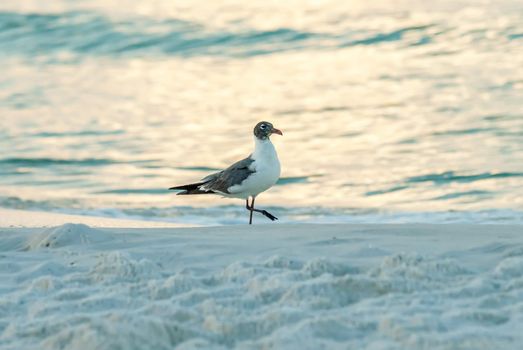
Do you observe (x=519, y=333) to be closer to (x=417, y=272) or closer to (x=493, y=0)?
(x=417, y=272)

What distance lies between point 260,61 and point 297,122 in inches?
145

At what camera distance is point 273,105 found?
15.1 metres

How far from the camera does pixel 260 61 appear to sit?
17672mm

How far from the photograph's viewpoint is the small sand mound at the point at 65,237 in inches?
236

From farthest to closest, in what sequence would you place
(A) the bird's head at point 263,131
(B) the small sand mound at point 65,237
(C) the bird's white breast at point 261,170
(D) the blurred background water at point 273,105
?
(D) the blurred background water at point 273,105 < (A) the bird's head at point 263,131 < (C) the bird's white breast at point 261,170 < (B) the small sand mound at point 65,237

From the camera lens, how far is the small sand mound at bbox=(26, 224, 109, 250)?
19.7 feet

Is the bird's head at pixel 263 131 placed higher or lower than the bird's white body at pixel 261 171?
higher

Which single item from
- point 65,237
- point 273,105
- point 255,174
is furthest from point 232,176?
point 273,105

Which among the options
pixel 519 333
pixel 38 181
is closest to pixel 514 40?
pixel 38 181

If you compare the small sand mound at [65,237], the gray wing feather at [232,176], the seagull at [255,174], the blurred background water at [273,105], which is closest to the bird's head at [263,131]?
the seagull at [255,174]

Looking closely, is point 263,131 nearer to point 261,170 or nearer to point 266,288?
point 261,170

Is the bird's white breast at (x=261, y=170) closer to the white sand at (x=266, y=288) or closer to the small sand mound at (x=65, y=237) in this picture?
the white sand at (x=266, y=288)

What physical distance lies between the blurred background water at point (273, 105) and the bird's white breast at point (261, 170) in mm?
2528

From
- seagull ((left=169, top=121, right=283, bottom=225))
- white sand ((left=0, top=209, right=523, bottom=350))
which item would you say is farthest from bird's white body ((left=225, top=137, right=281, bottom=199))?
white sand ((left=0, top=209, right=523, bottom=350))
